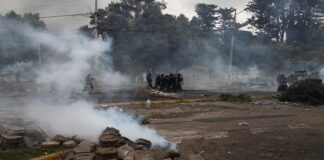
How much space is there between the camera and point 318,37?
52.3 meters

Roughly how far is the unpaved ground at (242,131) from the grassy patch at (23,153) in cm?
338

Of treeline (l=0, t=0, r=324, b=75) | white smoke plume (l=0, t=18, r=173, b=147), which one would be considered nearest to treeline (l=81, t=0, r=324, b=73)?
treeline (l=0, t=0, r=324, b=75)

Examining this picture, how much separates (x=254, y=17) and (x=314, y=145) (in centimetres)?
4532

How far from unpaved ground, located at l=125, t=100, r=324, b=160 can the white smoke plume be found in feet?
4.01

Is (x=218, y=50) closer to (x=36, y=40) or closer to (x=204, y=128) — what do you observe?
(x=36, y=40)

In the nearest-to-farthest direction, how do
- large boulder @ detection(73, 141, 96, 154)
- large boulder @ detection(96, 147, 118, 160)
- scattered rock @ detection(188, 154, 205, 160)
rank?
large boulder @ detection(96, 147, 118, 160) < large boulder @ detection(73, 141, 96, 154) < scattered rock @ detection(188, 154, 205, 160)

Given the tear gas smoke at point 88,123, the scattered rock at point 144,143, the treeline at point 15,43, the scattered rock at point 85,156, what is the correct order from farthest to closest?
the treeline at point 15,43
the tear gas smoke at point 88,123
the scattered rock at point 144,143
the scattered rock at point 85,156

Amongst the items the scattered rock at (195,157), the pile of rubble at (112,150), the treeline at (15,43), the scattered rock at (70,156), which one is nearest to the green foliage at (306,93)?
the treeline at (15,43)

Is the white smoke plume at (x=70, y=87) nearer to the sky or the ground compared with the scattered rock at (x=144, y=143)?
nearer to the sky

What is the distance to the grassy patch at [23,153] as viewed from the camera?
32.2 ft

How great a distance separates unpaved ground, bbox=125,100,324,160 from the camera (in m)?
11.1

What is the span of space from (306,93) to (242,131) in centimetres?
1291

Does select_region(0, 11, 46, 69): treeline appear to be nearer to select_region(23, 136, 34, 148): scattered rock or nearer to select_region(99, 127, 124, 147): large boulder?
select_region(23, 136, 34, 148): scattered rock

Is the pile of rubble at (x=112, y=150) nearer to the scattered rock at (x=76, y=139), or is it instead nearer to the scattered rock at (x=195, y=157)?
the scattered rock at (x=76, y=139)
